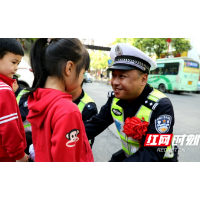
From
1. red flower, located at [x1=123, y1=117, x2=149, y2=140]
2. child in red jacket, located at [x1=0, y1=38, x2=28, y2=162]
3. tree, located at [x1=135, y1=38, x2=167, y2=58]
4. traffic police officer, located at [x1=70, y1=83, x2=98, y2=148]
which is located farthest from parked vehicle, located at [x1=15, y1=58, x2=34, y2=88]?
tree, located at [x1=135, y1=38, x2=167, y2=58]

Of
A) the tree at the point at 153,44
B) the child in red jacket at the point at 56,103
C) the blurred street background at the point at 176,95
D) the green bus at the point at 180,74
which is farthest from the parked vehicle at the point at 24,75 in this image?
the tree at the point at 153,44

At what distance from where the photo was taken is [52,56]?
3.29 feet

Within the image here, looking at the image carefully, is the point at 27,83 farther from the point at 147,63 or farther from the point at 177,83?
the point at 177,83

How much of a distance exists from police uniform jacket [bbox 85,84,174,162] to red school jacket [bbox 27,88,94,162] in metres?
0.49

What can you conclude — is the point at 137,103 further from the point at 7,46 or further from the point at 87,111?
the point at 7,46

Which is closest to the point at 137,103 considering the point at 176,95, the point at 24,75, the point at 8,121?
the point at 8,121

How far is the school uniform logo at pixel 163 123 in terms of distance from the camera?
1.26 metres

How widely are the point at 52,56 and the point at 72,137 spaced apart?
506 millimetres

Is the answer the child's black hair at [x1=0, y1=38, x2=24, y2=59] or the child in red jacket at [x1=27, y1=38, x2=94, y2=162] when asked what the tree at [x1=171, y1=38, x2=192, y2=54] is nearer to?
the child's black hair at [x1=0, y1=38, x2=24, y2=59]

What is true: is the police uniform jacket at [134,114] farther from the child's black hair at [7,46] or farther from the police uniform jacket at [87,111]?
the child's black hair at [7,46]

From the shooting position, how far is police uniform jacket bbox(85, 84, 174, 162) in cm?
119

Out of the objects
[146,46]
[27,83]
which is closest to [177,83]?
[146,46]

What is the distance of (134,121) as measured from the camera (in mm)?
1332

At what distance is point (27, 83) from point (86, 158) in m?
5.69
